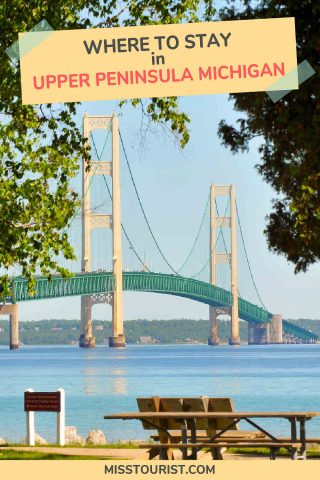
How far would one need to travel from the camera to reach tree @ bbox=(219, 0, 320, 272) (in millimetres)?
8508

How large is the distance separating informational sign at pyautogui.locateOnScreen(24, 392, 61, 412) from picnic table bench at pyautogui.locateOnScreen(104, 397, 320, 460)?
406 centimetres

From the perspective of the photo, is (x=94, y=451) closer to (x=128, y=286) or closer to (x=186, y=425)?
(x=186, y=425)

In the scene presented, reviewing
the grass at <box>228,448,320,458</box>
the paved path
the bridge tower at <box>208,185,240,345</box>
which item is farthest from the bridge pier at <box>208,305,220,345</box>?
the grass at <box>228,448,320,458</box>

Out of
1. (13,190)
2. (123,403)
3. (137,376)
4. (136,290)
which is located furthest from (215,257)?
(13,190)

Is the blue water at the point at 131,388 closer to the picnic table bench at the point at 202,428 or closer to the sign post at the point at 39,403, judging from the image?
the sign post at the point at 39,403

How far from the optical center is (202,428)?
9234 millimetres

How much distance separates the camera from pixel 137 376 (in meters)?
58.8

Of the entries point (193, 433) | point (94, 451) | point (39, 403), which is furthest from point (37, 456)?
point (39, 403)

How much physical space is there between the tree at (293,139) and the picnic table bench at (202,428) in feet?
5.04

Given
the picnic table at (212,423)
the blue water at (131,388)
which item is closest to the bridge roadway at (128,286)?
the blue water at (131,388)

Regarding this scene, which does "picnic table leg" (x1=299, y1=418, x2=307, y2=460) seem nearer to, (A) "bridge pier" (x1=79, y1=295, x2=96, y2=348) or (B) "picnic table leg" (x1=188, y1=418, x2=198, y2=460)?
(B) "picnic table leg" (x1=188, y1=418, x2=198, y2=460)

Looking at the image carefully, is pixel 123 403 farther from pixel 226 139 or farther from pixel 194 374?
pixel 226 139
